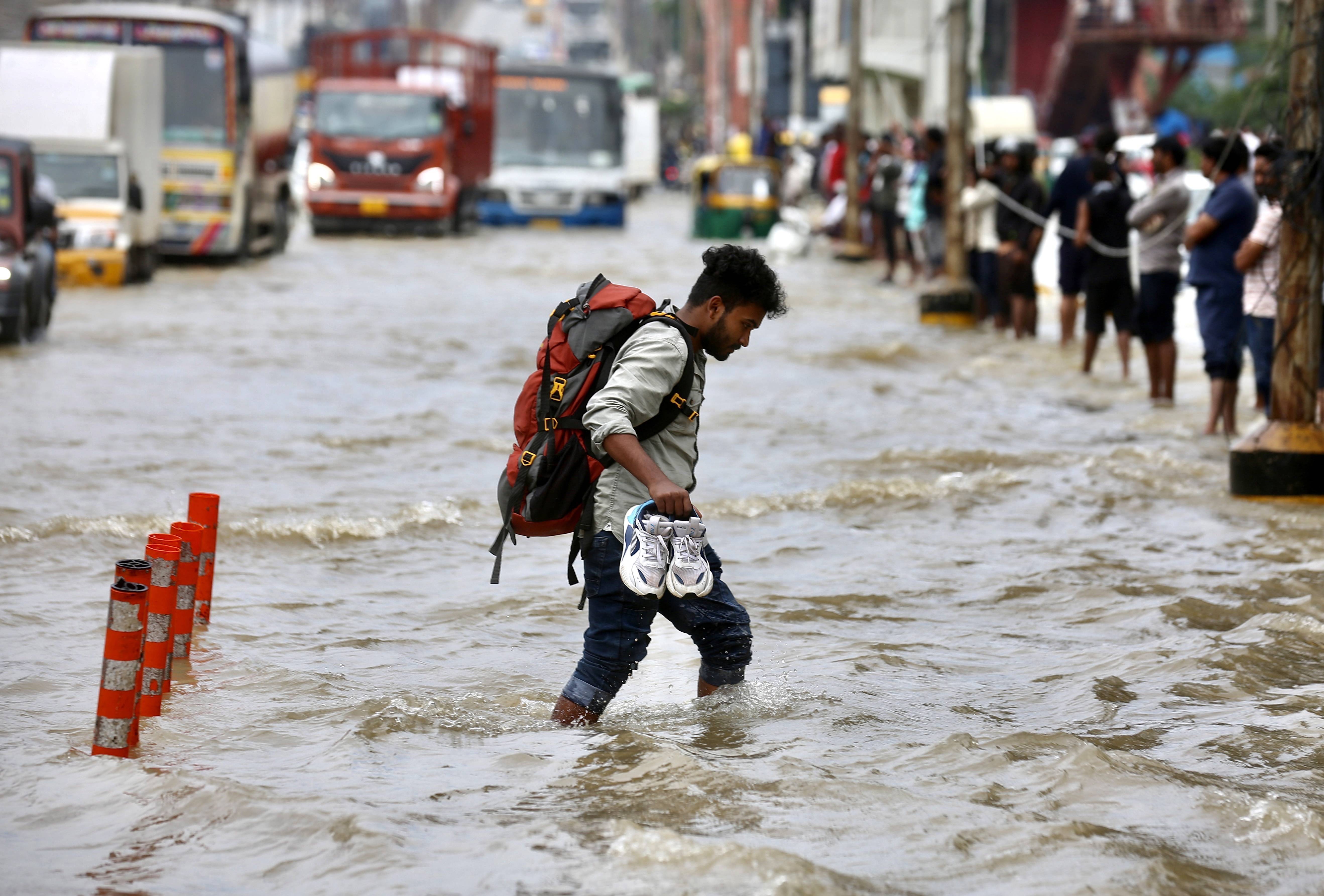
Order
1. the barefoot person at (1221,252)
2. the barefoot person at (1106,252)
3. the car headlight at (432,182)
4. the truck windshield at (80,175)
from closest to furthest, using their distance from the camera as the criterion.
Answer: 1. the barefoot person at (1221,252)
2. the barefoot person at (1106,252)
3. the truck windshield at (80,175)
4. the car headlight at (432,182)

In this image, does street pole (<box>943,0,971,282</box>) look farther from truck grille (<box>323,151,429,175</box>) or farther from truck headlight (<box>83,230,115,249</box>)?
truck grille (<box>323,151,429,175</box>)

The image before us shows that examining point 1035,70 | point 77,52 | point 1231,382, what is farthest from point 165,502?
point 1035,70

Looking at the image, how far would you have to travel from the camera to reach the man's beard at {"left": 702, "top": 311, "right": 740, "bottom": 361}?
513cm

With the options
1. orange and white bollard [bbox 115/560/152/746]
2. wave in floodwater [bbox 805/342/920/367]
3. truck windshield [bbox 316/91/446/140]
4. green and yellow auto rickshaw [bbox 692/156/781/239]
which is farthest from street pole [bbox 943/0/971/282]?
orange and white bollard [bbox 115/560/152/746]

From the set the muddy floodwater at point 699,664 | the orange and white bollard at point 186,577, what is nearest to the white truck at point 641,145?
the muddy floodwater at point 699,664

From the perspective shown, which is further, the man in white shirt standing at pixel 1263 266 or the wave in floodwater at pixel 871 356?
the wave in floodwater at pixel 871 356

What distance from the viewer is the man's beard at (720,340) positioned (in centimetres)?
513

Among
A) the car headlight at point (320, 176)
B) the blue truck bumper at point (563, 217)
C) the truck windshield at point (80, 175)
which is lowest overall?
the blue truck bumper at point (563, 217)

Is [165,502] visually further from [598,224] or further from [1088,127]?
[1088,127]

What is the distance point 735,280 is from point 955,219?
15750 mm

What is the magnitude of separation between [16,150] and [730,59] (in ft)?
237

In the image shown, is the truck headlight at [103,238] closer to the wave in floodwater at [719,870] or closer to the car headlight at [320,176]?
the car headlight at [320,176]

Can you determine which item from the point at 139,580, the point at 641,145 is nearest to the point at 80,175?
the point at 139,580

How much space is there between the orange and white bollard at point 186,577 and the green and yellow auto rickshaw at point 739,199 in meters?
27.4
